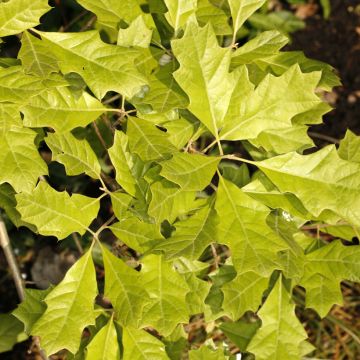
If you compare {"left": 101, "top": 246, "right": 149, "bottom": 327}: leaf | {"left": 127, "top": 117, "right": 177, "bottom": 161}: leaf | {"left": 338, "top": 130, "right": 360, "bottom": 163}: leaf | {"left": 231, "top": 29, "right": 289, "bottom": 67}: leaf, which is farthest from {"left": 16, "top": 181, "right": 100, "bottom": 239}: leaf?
{"left": 338, "top": 130, "right": 360, "bottom": 163}: leaf

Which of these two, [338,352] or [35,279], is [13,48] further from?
[338,352]

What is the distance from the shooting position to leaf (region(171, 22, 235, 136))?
142cm

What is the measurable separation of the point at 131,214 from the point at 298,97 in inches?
20.1

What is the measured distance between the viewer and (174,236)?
4.70 ft

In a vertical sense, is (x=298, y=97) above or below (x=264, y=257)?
above

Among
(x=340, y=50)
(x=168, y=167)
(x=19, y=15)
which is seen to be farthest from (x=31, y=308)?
(x=340, y=50)

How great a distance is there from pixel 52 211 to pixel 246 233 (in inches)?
19.3

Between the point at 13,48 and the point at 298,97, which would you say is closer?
the point at 298,97

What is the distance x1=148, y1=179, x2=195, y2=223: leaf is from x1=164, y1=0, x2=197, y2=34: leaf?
16.7 inches

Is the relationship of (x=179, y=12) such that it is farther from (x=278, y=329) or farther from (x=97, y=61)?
(x=278, y=329)

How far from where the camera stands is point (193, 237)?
1414mm

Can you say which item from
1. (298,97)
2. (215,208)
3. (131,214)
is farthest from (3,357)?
(298,97)

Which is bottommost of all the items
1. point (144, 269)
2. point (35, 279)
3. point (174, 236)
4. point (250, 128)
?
point (35, 279)

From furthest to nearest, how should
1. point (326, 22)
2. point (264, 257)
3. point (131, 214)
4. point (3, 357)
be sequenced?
point (326, 22), point (3, 357), point (131, 214), point (264, 257)
